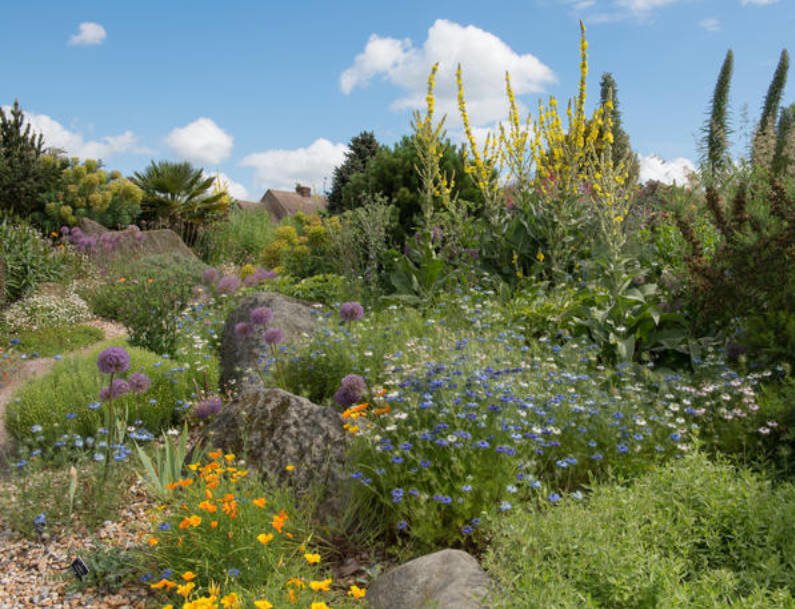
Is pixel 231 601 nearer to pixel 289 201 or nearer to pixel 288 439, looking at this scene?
pixel 288 439

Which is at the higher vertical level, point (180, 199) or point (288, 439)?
point (180, 199)

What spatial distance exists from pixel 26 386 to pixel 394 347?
3.21 meters

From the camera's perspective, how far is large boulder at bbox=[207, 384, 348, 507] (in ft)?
13.6

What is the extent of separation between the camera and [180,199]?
772 inches

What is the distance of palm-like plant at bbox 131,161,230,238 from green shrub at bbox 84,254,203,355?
627cm

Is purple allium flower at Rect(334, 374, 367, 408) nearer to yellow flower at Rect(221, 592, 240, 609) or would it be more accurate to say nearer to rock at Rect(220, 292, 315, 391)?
rock at Rect(220, 292, 315, 391)

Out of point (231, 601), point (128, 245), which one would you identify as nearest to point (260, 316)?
point (231, 601)

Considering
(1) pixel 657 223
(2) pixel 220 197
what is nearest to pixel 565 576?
(1) pixel 657 223

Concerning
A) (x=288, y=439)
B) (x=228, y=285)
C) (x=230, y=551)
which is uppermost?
(x=228, y=285)

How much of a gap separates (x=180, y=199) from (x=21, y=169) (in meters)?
3.92

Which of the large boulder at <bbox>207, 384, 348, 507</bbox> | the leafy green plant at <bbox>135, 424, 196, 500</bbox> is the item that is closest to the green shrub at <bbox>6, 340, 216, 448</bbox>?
the leafy green plant at <bbox>135, 424, 196, 500</bbox>

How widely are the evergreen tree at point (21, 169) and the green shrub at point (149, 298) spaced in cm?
643

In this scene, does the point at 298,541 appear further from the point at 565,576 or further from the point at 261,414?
the point at 565,576

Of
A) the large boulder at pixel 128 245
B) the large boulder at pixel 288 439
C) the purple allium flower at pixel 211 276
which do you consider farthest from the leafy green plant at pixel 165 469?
the large boulder at pixel 128 245
